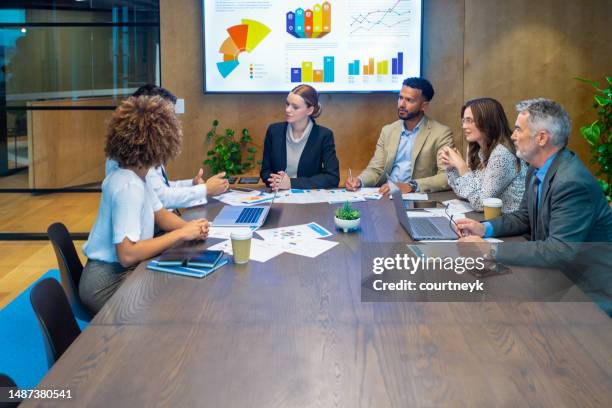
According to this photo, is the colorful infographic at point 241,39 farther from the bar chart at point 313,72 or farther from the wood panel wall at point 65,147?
the wood panel wall at point 65,147

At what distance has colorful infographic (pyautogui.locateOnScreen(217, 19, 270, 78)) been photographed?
5.39 m

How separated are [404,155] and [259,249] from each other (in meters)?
2.28

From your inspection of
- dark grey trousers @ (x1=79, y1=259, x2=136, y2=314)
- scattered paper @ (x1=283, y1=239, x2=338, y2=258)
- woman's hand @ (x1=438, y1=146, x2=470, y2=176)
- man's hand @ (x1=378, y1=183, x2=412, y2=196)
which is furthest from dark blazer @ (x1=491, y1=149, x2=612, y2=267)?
dark grey trousers @ (x1=79, y1=259, x2=136, y2=314)


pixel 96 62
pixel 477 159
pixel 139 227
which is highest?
pixel 96 62

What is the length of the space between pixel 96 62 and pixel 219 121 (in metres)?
1.24

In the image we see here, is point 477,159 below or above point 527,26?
below

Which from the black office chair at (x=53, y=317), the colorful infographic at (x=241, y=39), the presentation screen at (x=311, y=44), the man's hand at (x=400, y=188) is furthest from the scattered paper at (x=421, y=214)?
the colorful infographic at (x=241, y=39)

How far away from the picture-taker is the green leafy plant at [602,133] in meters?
5.13

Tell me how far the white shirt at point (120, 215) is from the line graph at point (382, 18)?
309 cm

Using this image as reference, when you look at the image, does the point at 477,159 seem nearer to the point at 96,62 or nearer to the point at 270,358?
the point at 270,358

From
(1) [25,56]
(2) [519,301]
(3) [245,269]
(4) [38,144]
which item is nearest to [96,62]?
(1) [25,56]

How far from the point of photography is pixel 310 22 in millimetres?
5367

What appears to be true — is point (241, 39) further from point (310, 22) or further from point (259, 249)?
point (259, 249)

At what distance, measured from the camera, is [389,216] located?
3.31 meters
